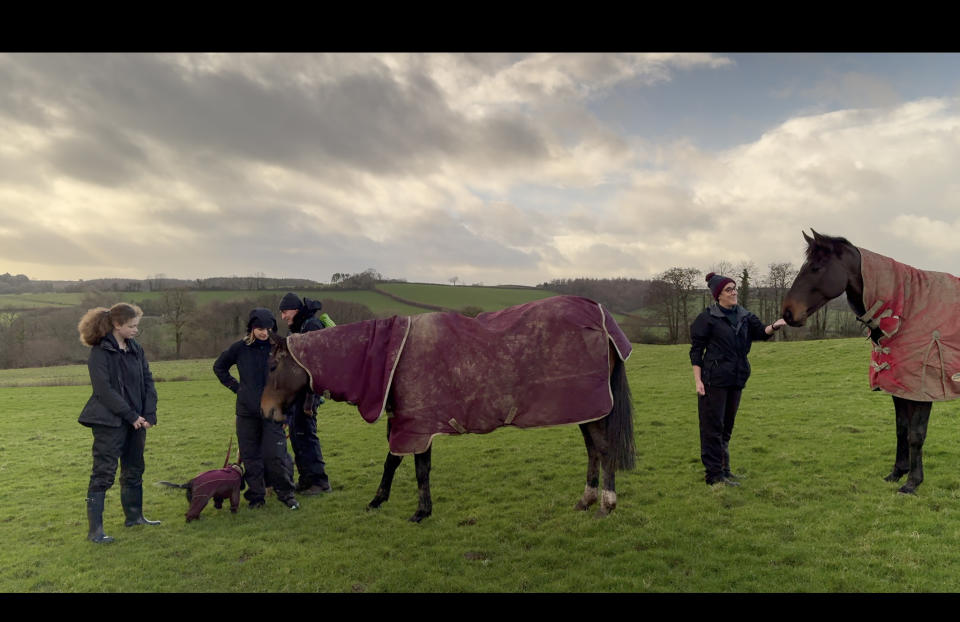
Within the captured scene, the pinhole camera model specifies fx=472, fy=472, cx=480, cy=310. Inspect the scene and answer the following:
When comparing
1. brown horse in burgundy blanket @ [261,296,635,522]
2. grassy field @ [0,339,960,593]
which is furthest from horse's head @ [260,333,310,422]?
grassy field @ [0,339,960,593]

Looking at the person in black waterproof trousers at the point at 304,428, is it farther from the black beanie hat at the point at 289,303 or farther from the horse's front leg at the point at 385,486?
the horse's front leg at the point at 385,486

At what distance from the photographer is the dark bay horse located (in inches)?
190

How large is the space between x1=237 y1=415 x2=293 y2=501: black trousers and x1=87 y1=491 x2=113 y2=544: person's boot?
53.1 inches

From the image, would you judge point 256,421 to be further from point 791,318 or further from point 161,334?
point 161,334

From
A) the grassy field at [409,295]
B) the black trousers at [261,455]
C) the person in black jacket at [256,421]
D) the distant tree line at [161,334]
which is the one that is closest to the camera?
the person in black jacket at [256,421]

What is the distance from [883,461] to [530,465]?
484cm

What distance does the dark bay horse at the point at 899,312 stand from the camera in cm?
484

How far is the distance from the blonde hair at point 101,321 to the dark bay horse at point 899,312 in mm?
6870

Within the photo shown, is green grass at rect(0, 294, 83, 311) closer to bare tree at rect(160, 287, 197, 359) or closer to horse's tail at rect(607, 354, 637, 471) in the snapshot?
bare tree at rect(160, 287, 197, 359)

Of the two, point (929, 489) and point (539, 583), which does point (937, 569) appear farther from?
point (539, 583)

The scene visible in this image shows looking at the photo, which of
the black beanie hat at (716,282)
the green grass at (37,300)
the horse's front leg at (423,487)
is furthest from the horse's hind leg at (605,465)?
the green grass at (37,300)

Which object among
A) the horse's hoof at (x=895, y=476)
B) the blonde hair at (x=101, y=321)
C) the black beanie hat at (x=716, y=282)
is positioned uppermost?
the black beanie hat at (x=716, y=282)

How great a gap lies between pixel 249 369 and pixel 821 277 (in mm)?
6441

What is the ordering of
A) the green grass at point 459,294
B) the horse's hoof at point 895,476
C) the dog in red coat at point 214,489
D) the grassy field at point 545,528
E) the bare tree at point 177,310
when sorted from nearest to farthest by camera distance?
the grassy field at point 545,528 < the dog in red coat at point 214,489 < the horse's hoof at point 895,476 < the green grass at point 459,294 < the bare tree at point 177,310
